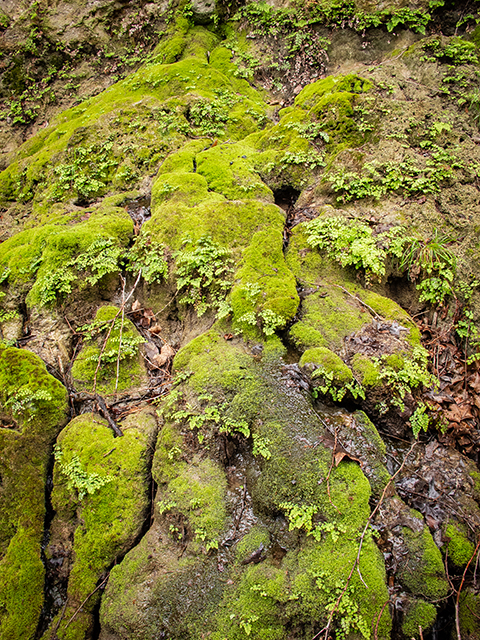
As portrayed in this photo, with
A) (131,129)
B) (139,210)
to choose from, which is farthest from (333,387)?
(131,129)

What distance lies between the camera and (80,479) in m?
4.10

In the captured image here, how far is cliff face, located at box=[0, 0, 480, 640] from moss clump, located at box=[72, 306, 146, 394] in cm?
3

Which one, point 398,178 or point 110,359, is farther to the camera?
point 398,178

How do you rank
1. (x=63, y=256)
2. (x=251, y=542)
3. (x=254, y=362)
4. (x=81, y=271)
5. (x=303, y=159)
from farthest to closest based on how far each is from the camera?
1. (x=303, y=159)
2. (x=63, y=256)
3. (x=81, y=271)
4. (x=254, y=362)
5. (x=251, y=542)

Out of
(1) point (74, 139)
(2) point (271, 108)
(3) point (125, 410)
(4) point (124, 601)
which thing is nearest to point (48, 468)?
(3) point (125, 410)

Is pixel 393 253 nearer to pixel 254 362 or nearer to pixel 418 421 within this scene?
pixel 418 421

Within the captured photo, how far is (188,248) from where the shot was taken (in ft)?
19.0

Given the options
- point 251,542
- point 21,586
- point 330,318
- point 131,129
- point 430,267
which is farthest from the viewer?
point 131,129

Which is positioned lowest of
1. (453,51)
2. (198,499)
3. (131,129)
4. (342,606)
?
(342,606)

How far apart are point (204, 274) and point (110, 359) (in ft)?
6.43

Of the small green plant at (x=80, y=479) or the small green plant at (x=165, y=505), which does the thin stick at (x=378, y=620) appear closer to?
the small green plant at (x=165, y=505)

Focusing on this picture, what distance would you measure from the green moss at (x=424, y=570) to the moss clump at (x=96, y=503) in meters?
2.93

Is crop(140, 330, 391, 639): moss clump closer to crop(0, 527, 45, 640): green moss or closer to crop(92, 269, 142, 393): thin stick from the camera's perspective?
crop(0, 527, 45, 640): green moss

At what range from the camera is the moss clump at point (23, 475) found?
3.69m
